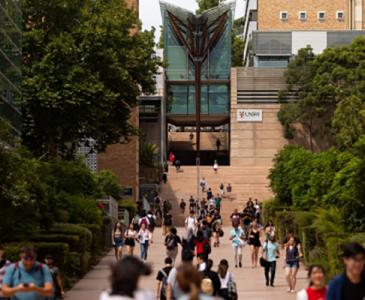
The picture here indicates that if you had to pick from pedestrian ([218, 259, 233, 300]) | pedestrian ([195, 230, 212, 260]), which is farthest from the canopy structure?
pedestrian ([218, 259, 233, 300])

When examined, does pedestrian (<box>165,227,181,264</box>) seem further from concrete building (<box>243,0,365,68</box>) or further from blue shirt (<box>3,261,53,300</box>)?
concrete building (<box>243,0,365,68</box>)

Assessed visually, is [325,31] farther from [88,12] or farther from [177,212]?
[88,12]

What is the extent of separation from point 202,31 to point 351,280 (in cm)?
7803

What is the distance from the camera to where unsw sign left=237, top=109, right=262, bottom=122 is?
81688 millimetres

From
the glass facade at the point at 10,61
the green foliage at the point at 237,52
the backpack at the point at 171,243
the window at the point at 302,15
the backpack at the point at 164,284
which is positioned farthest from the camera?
the green foliage at the point at 237,52

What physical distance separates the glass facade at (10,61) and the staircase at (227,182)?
22965mm

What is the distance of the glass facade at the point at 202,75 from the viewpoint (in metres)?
86.2

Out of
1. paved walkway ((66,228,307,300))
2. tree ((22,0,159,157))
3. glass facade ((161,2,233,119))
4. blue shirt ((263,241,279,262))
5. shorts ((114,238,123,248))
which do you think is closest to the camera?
paved walkway ((66,228,307,300))

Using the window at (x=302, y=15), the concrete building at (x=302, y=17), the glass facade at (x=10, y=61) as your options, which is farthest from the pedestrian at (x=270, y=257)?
the window at (x=302, y=15)

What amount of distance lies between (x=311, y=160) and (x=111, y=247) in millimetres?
10309

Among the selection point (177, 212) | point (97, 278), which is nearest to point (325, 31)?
point (177, 212)

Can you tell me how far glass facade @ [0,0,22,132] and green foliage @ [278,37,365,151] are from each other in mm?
32796

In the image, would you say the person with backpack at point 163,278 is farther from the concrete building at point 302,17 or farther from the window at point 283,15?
the window at point 283,15

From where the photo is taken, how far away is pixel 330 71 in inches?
2992
